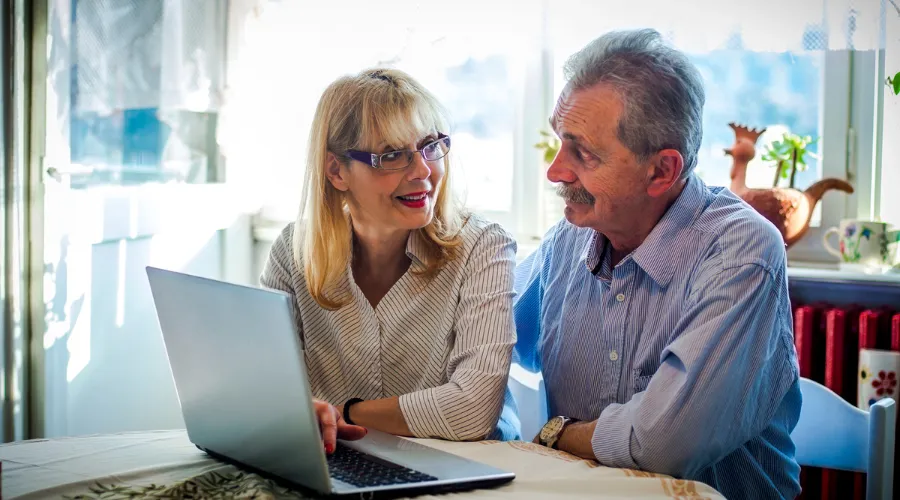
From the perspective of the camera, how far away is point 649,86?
4.66ft

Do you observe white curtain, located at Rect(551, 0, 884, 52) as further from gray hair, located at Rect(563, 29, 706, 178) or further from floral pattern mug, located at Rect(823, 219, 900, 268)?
gray hair, located at Rect(563, 29, 706, 178)

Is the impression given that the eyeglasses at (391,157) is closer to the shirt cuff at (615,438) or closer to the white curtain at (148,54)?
the shirt cuff at (615,438)

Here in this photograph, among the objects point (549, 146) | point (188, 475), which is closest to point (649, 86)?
point (188, 475)

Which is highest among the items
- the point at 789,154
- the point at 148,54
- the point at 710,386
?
the point at 148,54

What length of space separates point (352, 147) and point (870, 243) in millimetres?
1332

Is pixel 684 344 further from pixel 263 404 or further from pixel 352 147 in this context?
pixel 352 147

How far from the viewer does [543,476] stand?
3.65 feet

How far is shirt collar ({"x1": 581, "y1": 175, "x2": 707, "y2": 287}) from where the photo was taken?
1.44 m

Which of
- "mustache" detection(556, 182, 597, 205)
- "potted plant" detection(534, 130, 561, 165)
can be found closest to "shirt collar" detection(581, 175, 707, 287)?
"mustache" detection(556, 182, 597, 205)

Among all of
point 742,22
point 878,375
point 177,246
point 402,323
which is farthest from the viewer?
point 177,246

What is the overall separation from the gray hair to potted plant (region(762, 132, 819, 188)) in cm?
103

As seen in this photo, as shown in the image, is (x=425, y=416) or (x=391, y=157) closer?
(x=425, y=416)

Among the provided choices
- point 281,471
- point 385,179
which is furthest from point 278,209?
point 281,471

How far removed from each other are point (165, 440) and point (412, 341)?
482 mm
